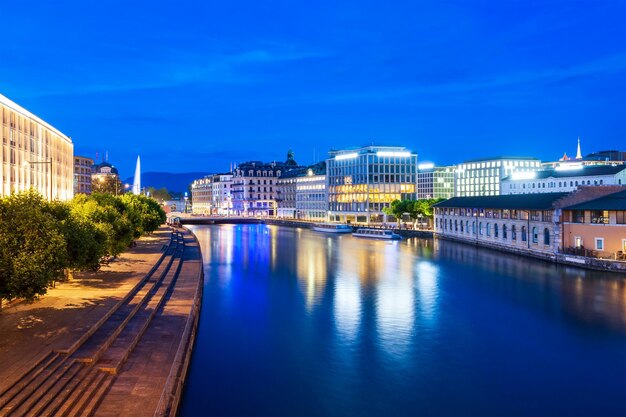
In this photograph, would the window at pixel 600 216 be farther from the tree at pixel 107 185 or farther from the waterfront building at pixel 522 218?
the tree at pixel 107 185

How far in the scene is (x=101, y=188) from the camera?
171375 mm

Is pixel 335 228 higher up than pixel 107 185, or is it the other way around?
pixel 107 185

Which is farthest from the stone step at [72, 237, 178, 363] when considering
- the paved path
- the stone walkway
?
the paved path

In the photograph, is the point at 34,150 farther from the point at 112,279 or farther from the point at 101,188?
the point at 101,188

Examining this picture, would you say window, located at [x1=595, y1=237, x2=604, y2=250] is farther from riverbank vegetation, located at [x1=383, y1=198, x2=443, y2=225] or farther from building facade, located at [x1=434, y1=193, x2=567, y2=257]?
riverbank vegetation, located at [x1=383, y1=198, x2=443, y2=225]

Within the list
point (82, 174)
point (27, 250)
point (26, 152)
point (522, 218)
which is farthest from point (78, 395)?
point (82, 174)

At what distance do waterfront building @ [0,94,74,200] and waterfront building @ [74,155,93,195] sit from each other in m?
97.3

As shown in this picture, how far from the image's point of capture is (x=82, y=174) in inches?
6959

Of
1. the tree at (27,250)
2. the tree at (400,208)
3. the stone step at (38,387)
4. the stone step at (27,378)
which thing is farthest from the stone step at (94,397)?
the tree at (400,208)

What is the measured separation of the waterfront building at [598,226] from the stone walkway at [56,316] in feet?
160

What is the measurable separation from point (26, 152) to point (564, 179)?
129 m

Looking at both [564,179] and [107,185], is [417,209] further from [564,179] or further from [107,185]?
[107,185]

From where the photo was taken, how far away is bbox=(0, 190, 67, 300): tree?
23578 millimetres

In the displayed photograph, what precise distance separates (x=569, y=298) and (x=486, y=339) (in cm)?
1510
